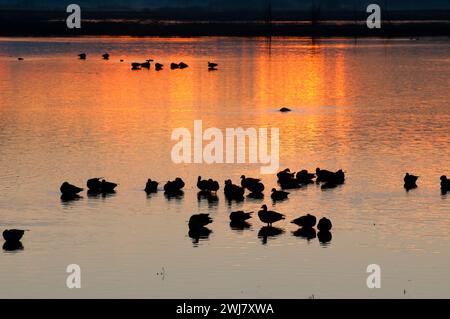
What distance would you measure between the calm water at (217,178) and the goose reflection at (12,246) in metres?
0.38

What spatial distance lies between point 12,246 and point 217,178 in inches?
445

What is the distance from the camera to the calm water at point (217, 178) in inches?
1062

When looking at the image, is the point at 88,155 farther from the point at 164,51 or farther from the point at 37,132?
the point at 164,51

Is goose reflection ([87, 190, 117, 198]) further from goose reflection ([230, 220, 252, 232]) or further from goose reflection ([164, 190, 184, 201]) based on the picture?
goose reflection ([230, 220, 252, 232])

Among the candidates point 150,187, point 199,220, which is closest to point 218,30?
point 150,187

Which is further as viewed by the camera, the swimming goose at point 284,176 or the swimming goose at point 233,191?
the swimming goose at point 284,176

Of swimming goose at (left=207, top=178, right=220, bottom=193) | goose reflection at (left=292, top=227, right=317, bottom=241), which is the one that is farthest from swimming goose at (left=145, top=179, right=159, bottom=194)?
goose reflection at (left=292, top=227, right=317, bottom=241)

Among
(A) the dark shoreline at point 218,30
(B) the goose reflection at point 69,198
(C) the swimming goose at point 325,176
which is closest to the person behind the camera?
(B) the goose reflection at point 69,198

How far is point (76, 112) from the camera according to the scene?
2420 inches

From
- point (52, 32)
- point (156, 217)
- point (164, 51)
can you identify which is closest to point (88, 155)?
point (156, 217)

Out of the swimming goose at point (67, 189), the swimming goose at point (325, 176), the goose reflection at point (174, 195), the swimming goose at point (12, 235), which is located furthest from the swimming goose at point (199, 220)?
the swimming goose at point (325, 176)

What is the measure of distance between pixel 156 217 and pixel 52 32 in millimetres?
131789

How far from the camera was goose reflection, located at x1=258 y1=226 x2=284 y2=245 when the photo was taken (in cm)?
3125

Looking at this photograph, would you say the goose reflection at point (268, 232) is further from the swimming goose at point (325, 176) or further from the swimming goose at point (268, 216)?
the swimming goose at point (325, 176)
